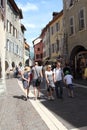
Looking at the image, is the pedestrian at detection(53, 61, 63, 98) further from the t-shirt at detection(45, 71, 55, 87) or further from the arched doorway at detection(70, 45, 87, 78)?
the arched doorway at detection(70, 45, 87, 78)

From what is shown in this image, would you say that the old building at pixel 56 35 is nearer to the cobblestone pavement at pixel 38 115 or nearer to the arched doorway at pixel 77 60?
the arched doorway at pixel 77 60

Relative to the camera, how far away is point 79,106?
37.1ft

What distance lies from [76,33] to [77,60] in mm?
2970

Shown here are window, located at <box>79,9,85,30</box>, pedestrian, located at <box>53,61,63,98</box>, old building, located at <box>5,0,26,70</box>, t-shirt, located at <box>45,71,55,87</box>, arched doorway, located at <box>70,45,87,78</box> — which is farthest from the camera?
old building, located at <box>5,0,26,70</box>

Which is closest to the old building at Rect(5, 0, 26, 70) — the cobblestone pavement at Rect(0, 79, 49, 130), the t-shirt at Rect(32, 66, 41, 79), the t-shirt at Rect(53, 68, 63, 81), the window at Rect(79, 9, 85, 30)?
the window at Rect(79, 9, 85, 30)

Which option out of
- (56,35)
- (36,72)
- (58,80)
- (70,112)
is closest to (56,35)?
(56,35)

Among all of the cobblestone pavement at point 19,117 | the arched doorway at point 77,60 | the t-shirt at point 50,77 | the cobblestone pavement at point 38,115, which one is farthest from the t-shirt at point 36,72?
the arched doorway at point 77,60

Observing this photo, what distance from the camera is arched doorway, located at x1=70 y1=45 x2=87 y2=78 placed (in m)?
29.5

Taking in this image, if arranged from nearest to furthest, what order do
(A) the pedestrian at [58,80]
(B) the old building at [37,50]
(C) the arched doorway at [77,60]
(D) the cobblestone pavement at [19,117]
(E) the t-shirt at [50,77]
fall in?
(D) the cobblestone pavement at [19,117] → (E) the t-shirt at [50,77] → (A) the pedestrian at [58,80] → (C) the arched doorway at [77,60] → (B) the old building at [37,50]

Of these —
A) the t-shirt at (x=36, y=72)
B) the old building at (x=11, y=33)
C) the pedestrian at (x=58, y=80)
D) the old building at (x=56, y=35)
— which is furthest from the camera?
the old building at (x=11, y=33)

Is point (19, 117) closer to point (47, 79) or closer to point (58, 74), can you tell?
point (47, 79)

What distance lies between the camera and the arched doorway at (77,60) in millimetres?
29544

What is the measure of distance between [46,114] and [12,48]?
3569 centimetres

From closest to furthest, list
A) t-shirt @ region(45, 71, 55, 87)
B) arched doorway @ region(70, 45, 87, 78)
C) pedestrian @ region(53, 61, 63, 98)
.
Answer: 1. t-shirt @ region(45, 71, 55, 87)
2. pedestrian @ region(53, 61, 63, 98)
3. arched doorway @ region(70, 45, 87, 78)
